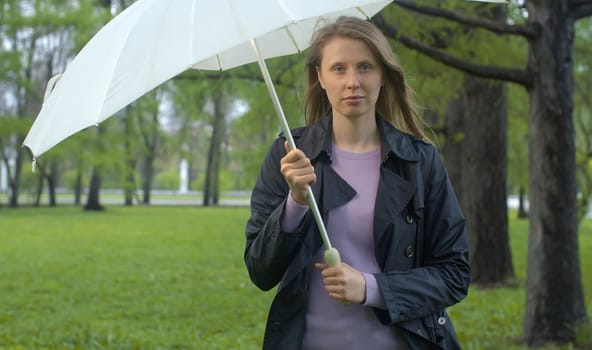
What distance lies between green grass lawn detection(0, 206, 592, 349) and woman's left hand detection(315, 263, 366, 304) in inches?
188

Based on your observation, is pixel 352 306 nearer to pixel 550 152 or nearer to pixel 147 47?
pixel 147 47

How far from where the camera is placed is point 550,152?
6.16m

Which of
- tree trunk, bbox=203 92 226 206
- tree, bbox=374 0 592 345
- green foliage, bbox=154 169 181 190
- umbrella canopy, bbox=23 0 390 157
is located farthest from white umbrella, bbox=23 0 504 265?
green foliage, bbox=154 169 181 190

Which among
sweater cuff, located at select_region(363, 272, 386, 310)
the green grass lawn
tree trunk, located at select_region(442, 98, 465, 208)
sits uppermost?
tree trunk, located at select_region(442, 98, 465, 208)

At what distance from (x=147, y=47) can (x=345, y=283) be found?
937 mm

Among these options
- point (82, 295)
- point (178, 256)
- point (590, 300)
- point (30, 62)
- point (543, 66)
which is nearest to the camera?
point (543, 66)

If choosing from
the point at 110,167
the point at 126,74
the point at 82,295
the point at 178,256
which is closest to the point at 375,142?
the point at 126,74

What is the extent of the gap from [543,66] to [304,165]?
4.47m

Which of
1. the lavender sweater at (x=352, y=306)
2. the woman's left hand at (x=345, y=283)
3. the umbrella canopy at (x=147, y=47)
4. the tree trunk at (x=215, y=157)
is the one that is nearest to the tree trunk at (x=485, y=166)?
the umbrella canopy at (x=147, y=47)

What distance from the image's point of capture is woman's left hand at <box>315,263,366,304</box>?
2.13 m

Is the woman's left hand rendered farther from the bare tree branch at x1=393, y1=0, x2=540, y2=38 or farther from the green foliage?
the green foliage

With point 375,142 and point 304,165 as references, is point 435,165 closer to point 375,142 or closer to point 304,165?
point 375,142

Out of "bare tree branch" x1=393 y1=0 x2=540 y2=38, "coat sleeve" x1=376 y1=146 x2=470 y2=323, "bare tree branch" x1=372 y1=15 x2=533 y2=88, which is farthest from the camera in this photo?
"bare tree branch" x1=372 y1=15 x2=533 y2=88

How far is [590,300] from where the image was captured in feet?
30.8
